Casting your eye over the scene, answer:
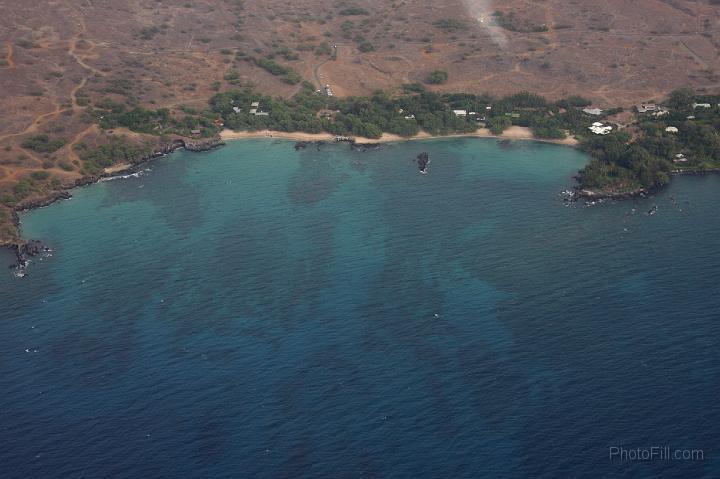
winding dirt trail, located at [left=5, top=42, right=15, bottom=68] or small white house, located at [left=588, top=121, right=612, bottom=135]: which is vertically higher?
small white house, located at [left=588, top=121, right=612, bottom=135]

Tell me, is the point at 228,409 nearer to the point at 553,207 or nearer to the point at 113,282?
the point at 113,282

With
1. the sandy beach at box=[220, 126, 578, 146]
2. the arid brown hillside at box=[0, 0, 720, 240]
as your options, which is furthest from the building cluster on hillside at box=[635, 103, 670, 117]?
the sandy beach at box=[220, 126, 578, 146]

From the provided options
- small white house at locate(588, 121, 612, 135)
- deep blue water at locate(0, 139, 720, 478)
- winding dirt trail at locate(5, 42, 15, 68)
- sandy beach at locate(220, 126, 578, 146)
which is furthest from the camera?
winding dirt trail at locate(5, 42, 15, 68)

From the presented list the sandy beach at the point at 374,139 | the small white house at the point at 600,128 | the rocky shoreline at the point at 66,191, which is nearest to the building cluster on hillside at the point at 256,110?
the sandy beach at the point at 374,139

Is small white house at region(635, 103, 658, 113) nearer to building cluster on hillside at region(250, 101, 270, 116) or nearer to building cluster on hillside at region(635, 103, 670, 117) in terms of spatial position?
building cluster on hillside at region(635, 103, 670, 117)

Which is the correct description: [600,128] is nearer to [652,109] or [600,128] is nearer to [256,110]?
[652,109]

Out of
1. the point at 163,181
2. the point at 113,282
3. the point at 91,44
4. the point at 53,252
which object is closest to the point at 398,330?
the point at 113,282
